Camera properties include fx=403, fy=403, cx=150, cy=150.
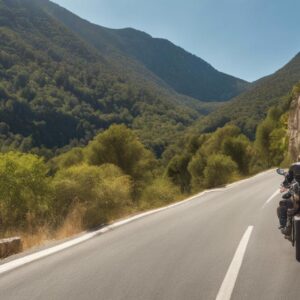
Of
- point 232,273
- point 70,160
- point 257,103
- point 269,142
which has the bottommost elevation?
point 269,142

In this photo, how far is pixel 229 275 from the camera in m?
5.93

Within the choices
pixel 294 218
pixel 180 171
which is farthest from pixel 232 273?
pixel 180 171

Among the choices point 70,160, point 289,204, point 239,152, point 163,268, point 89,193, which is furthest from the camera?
point 70,160

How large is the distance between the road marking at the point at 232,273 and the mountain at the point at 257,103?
360 feet

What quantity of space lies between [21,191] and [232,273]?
993cm

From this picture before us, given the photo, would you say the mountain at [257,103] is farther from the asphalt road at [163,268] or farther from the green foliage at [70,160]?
the asphalt road at [163,268]

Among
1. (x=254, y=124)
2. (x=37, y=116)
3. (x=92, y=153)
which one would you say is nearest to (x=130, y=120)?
(x=37, y=116)

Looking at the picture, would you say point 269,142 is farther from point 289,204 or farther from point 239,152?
point 289,204

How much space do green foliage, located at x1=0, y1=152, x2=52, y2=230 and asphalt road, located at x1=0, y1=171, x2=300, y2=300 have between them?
475 cm

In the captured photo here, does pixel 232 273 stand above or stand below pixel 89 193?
below

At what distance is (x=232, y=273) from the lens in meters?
6.03

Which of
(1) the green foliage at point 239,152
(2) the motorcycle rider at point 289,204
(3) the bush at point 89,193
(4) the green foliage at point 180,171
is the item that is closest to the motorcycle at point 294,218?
(2) the motorcycle rider at point 289,204

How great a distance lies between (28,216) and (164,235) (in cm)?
502

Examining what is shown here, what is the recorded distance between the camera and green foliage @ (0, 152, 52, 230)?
13727 mm
